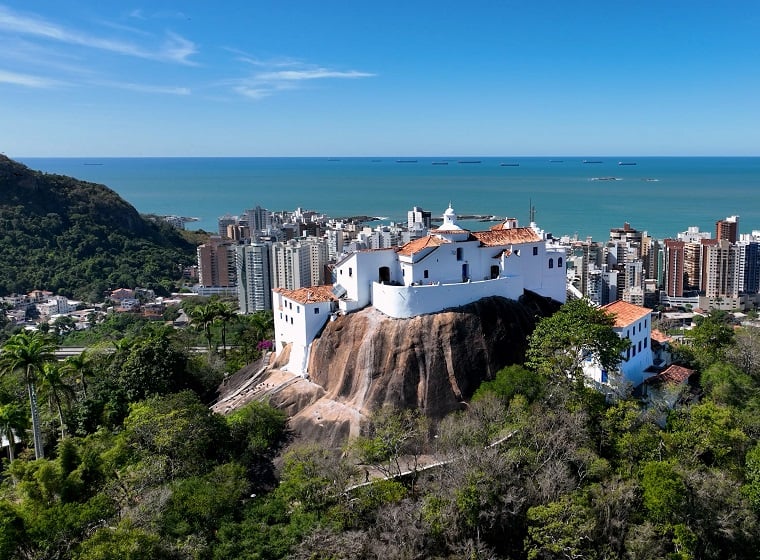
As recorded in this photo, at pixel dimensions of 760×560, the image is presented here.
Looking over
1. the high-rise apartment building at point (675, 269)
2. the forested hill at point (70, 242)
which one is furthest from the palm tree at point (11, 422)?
the high-rise apartment building at point (675, 269)

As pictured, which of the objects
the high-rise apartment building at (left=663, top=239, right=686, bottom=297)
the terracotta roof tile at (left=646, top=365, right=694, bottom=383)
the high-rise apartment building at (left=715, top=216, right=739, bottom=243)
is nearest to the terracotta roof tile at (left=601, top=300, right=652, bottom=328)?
the terracotta roof tile at (left=646, top=365, right=694, bottom=383)

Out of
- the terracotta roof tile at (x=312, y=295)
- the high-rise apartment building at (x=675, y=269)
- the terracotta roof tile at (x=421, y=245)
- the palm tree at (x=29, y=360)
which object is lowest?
the high-rise apartment building at (x=675, y=269)

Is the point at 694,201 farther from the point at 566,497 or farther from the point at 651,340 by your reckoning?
the point at 566,497

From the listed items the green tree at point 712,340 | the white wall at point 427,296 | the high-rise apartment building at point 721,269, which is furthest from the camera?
the high-rise apartment building at point 721,269

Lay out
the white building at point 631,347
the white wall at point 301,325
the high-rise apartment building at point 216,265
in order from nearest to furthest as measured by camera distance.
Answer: the white building at point 631,347 → the white wall at point 301,325 → the high-rise apartment building at point 216,265

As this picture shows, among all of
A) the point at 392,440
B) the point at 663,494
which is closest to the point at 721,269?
the point at 663,494

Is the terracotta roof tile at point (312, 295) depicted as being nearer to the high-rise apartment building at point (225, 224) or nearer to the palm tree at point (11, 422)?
the palm tree at point (11, 422)

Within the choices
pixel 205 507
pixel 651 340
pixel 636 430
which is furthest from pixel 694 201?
pixel 205 507
